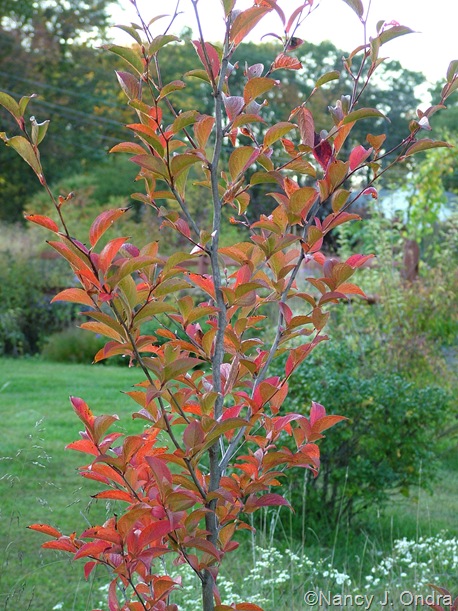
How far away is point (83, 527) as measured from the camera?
3.98m

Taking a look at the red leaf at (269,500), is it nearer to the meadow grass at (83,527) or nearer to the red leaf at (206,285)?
the red leaf at (206,285)

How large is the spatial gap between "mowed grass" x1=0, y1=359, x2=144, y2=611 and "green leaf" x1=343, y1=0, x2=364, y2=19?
3.68ft

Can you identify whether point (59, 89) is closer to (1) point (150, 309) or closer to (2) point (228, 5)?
(2) point (228, 5)

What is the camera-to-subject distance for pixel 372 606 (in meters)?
2.95

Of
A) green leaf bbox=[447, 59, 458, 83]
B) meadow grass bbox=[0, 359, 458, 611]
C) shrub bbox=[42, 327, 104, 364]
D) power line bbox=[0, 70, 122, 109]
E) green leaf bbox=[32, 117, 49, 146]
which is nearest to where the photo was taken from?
green leaf bbox=[32, 117, 49, 146]

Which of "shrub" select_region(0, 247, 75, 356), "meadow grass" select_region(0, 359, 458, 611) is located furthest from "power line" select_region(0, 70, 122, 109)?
"meadow grass" select_region(0, 359, 458, 611)

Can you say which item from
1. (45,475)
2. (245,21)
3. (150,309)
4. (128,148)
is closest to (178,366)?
(150,309)

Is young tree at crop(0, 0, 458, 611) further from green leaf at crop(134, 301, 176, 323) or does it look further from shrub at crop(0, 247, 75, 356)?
shrub at crop(0, 247, 75, 356)

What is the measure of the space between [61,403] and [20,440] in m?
1.61

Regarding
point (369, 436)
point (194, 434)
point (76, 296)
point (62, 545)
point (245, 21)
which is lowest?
point (369, 436)

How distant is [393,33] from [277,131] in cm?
29

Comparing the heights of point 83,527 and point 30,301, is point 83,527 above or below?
below

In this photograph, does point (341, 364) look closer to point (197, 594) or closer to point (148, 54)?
point (197, 594)

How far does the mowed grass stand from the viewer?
3102 millimetres
